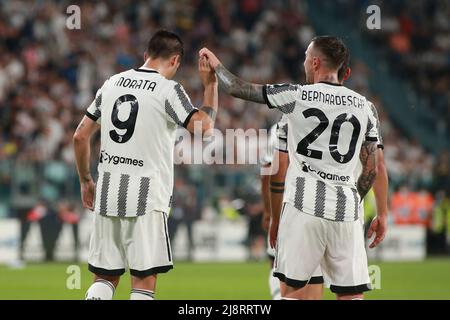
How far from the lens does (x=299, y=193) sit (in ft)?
21.7

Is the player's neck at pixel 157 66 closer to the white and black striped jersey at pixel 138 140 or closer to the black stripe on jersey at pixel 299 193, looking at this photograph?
the white and black striped jersey at pixel 138 140

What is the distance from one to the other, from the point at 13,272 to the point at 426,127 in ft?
36.0

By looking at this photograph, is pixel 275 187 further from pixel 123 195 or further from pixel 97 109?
pixel 97 109

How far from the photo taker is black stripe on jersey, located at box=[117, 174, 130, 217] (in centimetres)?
671

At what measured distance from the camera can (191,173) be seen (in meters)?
17.9

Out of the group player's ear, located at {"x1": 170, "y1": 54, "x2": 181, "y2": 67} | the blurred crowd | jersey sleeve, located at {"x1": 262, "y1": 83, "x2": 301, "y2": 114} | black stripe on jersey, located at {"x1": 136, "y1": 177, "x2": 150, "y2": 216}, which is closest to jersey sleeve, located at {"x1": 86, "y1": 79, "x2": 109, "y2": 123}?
player's ear, located at {"x1": 170, "y1": 54, "x2": 181, "y2": 67}

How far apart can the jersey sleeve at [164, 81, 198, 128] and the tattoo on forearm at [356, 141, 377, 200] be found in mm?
1214

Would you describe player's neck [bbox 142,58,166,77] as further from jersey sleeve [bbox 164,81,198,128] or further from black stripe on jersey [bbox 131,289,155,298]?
black stripe on jersey [bbox 131,289,155,298]

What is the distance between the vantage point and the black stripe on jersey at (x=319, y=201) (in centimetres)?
654

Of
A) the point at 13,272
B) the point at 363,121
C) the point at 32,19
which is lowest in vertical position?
the point at 13,272

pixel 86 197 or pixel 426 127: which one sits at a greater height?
pixel 426 127

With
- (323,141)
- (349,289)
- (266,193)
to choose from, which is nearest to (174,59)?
(323,141)
